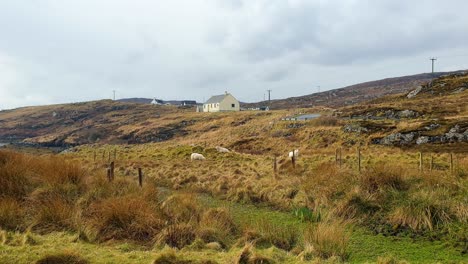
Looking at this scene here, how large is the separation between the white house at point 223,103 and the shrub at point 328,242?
107 metres

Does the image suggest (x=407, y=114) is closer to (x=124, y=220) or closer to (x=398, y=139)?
(x=398, y=139)

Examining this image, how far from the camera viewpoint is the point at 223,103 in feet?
381

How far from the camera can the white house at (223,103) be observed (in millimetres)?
116050

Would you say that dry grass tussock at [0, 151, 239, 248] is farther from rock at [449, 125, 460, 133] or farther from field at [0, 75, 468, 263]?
rock at [449, 125, 460, 133]

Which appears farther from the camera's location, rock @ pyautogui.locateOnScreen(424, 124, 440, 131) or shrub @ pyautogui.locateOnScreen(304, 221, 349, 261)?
rock @ pyautogui.locateOnScreen(424, 124, 440, 131)

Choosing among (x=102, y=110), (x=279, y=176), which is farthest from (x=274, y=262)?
(x=102, y=110)

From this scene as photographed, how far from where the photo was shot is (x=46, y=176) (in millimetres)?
12148

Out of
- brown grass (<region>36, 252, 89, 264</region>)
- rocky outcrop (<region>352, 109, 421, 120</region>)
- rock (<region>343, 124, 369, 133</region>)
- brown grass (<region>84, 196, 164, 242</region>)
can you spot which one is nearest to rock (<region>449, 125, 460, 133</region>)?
rock (<region>343, 124, 369, 133</region>)

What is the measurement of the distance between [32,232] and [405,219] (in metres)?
10.0

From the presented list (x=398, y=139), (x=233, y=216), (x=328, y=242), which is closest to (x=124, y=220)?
(x=233, y=216)

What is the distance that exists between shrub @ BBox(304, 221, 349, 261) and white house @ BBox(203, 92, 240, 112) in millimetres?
107344

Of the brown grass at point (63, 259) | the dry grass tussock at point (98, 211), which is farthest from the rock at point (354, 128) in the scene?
the brown grass at point (63, 259)

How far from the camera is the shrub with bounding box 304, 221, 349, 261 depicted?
8.18 meters

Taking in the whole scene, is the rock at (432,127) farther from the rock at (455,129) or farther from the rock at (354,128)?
the rock at (354,128)
